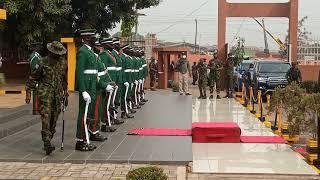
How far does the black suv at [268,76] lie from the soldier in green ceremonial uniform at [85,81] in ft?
41.4

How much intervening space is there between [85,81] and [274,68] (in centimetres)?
1513

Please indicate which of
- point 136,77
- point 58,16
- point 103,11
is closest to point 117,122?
point 136,77

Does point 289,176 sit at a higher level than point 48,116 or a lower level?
lower

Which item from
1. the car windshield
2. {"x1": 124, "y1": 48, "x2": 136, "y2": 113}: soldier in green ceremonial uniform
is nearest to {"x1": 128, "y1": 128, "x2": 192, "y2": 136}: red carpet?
{"x1": 124, "y1": 48, "x2": 136, "y2": 113}: soldier in green ceremonial uniform

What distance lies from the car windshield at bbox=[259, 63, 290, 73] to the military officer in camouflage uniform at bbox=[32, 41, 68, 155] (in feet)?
48.8

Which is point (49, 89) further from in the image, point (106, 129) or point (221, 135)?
point (221, 135)

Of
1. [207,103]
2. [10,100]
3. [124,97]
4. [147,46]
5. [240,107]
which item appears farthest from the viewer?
[147,46]

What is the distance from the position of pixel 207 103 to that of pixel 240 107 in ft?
6.17

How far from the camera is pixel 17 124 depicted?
36.9 feet

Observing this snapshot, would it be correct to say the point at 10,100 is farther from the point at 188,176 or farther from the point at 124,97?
the point at 188,176

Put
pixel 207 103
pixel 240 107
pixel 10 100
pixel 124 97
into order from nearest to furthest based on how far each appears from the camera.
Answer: pixel 124 97 → pixel 10 100 → pixel 240 107 → pixel 207 103

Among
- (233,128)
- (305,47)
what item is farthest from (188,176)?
(305,47)

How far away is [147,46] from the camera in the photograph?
1174 inches

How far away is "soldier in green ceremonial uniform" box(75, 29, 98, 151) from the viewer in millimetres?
8617
